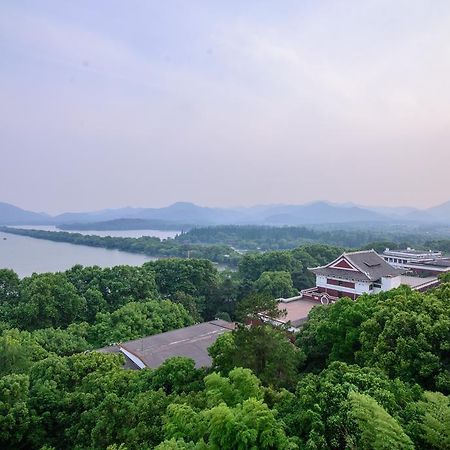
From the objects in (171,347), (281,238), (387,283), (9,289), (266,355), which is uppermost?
(387,283)

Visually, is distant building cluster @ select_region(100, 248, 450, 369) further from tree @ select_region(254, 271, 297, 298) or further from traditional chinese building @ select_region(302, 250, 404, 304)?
tree @ select_region(254, 271, 297, 298)

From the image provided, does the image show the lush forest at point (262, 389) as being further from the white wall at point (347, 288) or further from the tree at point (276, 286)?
the tree at point (276, 286)

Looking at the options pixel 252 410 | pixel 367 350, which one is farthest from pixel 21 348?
pixel 367 350

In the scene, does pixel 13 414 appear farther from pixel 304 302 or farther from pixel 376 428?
pixel 304 302

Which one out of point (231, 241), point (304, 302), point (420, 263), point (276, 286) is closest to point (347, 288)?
point (304, 302)

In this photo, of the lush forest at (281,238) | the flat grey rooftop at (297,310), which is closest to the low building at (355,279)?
the flat grey rooftop at (297,310)

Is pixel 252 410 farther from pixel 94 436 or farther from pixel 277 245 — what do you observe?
pixel 277 245

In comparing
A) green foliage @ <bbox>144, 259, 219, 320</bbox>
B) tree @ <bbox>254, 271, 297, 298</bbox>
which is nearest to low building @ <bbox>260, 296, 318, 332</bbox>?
tree @ <bbox>254, 271, 297, 298</bbox>
